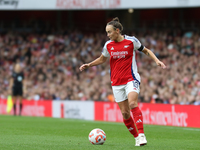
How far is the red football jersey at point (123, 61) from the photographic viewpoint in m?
7.14

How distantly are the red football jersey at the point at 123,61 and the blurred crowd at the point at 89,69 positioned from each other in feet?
29.2

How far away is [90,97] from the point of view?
65.1 ft

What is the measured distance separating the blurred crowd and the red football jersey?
8904 millimetres

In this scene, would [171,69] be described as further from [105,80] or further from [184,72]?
[105,80]

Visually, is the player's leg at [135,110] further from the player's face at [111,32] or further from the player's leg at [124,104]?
the player's face at [111,32]

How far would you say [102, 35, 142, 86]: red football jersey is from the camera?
7.14 meters

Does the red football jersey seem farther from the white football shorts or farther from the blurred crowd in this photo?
the blurred crowd

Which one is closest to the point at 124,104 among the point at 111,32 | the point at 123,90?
the point at 123,90

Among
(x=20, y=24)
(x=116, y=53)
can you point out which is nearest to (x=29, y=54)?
(x=20, y=24)

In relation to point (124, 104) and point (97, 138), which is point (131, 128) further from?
point (97, 138)

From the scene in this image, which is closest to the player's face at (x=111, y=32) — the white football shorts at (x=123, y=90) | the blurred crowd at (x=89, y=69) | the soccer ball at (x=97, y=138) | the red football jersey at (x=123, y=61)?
the red football jersey at (x=123, y=61)

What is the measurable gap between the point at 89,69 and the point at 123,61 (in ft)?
49.1

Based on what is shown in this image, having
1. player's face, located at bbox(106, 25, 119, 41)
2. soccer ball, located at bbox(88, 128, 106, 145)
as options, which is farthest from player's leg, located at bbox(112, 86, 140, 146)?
player's face, located at bbox(106, 25, 119, 41)

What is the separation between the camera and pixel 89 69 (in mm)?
22109
